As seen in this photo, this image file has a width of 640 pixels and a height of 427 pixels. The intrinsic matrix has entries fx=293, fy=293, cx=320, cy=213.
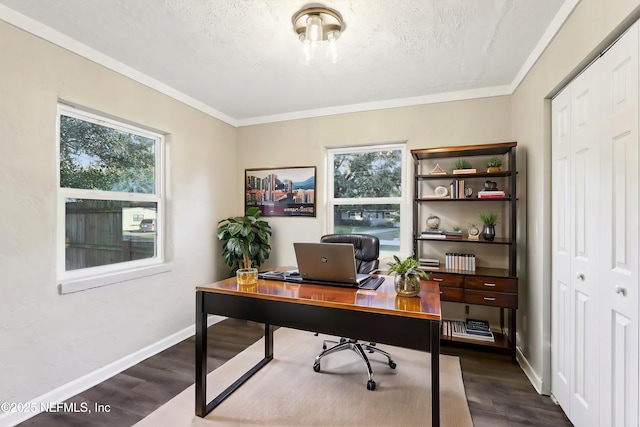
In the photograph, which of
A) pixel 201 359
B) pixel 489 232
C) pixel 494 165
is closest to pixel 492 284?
pixel 489 232

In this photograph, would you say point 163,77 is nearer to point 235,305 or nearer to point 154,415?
point 235,305

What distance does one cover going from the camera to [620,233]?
137 cm

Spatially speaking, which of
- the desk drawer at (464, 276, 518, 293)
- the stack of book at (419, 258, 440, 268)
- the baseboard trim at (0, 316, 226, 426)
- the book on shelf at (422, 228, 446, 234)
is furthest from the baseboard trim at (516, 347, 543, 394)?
the baseboard trim at (0, 316, 226, 426)

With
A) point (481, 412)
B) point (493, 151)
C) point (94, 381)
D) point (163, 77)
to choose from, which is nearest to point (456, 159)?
point (493, 151)

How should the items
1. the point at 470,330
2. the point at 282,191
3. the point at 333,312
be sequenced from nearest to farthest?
the point at 333,312 → the point at 470,330 → the point at 282,191

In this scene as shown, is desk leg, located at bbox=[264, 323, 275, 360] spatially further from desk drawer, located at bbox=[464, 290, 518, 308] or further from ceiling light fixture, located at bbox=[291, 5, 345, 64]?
ceiling light fixture, located at bbox=[291, 5, 345, 64]

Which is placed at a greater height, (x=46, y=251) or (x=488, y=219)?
(x=488, y=219)

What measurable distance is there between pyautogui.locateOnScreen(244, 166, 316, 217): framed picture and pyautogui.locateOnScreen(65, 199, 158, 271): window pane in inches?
49.9

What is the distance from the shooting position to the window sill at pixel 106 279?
212 centimetres

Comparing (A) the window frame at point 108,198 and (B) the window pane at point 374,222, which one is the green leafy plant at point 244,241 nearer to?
(A) the window frame at point 108,198

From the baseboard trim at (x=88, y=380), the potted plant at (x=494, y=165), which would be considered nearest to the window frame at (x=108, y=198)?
the baseboard trim at (x=88, y=380)

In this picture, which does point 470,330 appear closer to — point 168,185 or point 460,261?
point 460,261

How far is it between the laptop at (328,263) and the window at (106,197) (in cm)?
173

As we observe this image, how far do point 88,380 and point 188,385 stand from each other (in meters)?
0.76
